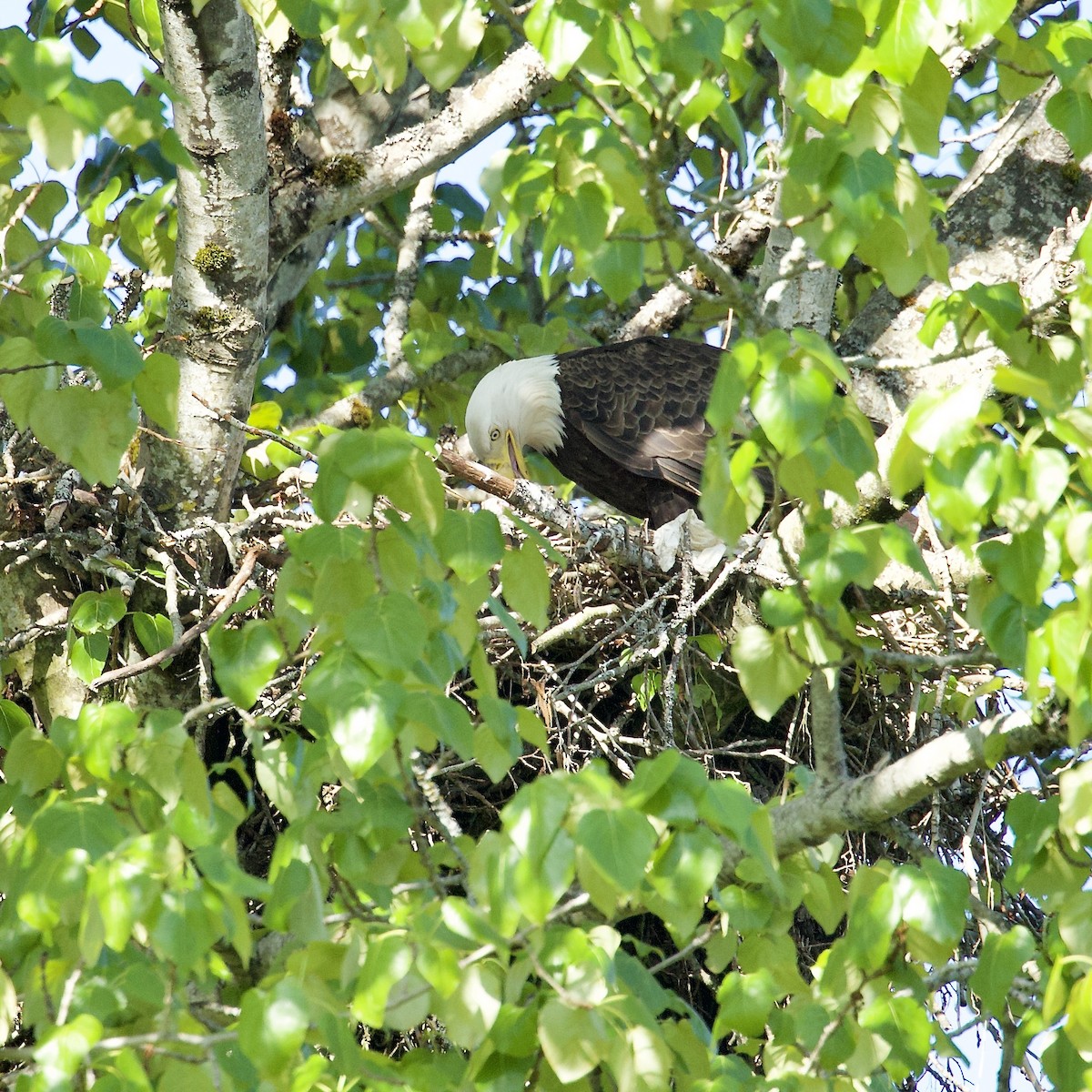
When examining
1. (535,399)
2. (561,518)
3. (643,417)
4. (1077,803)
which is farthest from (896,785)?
(535,399)

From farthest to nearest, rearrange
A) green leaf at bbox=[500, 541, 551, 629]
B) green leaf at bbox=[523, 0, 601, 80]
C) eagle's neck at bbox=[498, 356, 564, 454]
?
eagle's neck at bbox=[498, 356, 564, 454], green leaf at bbox=[500, 541, 551, 629], green leaf at bbox=[523, 0, 601, 80]

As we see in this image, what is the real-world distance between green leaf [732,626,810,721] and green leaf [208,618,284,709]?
0.66 metres

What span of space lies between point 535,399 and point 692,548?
121 centimetres

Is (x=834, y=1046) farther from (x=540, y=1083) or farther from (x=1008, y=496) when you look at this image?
(x=1008, y=496)

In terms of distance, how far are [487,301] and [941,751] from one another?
3854mm

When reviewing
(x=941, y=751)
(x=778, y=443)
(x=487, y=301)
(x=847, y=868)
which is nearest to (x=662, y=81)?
(x=778, y=443)

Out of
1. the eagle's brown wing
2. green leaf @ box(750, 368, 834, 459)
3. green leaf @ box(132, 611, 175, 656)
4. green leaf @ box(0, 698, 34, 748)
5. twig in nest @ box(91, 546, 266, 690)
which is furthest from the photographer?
the eagle's brown wing

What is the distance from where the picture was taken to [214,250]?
11.4 feet

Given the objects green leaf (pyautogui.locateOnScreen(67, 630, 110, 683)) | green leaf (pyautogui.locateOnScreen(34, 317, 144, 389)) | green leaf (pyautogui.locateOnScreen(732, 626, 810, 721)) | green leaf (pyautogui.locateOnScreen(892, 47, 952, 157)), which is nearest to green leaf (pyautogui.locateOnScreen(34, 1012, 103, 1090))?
green leaf (pyautogui.locateOnScreen(34, 317, 144, 389))

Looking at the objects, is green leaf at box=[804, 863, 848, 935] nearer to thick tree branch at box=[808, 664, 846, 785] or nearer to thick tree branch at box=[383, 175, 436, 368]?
thick tree branch at box=[808, 664, 846, 785]

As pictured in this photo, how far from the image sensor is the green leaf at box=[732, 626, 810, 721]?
6.66ft

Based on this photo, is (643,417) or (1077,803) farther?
(643,417)

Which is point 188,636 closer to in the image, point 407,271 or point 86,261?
point 86,261

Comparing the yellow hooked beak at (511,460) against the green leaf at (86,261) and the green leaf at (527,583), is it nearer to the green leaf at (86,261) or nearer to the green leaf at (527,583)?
the green leaf at (86,261)
